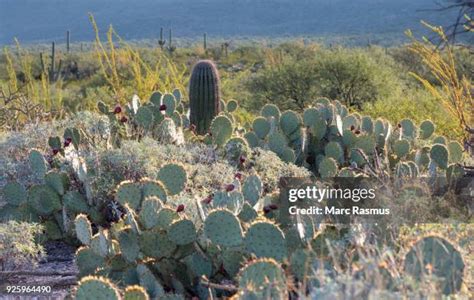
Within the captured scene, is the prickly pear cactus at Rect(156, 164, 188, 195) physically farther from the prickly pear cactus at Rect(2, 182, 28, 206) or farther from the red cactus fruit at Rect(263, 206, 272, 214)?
the prickly pear cactus at Rect(2, 182, 28, 206)

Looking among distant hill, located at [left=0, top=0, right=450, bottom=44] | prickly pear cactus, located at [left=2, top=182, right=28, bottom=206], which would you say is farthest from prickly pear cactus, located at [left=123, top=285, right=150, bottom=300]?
distant hill, located at [left=0, top=0, right=450, bottom=44]

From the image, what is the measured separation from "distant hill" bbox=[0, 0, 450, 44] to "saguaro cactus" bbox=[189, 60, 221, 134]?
68.7 metres

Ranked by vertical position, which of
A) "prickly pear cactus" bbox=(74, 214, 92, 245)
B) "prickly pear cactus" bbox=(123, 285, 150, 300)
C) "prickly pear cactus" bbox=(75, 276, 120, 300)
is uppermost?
"prickly pear cactus" bbox=(75, 276, 120, 300)

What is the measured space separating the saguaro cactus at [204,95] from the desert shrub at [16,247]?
323 centimetres

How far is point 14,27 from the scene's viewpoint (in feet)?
412

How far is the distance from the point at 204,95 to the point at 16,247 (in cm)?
354

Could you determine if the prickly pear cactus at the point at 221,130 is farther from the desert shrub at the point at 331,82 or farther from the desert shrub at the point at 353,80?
the desert shrub at the point at 353,80

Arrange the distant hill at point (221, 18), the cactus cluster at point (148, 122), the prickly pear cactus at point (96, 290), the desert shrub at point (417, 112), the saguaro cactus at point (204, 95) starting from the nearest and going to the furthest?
the prickly pear cactus at point (96, 290), the cactus cluster at point (148, 122), the saguaro cactus at point (204, 95), the desert shrub at point (417, 112), the distant hill at point (221, 18)

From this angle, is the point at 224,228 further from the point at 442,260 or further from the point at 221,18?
the point at 221,18

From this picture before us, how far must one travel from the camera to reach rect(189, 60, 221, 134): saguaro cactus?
8.79 meters

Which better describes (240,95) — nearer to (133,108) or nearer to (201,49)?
(133,108)

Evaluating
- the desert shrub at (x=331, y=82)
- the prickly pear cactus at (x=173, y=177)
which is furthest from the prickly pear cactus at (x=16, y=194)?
the desert shrub at (x=331, y=82)

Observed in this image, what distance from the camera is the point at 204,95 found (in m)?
8.84

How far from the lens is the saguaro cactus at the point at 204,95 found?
8789mm
